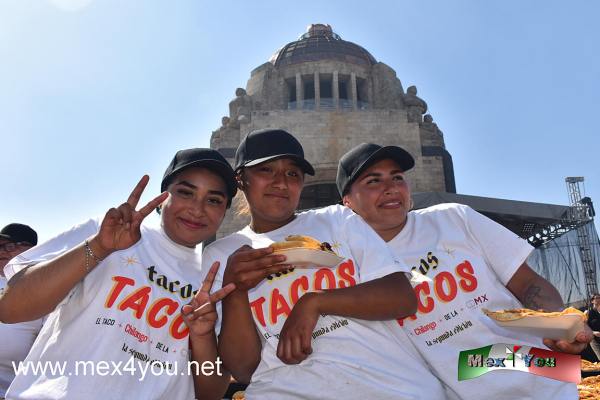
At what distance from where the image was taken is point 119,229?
2010 millimetres

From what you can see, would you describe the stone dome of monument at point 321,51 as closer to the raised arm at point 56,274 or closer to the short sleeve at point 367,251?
the short sleeve at point 367,251

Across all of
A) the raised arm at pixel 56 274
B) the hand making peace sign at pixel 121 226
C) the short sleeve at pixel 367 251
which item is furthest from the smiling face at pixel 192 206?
the short sleeve at pixel 367 251

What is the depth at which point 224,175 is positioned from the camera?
2.53 m

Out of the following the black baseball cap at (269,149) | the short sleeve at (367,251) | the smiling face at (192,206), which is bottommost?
the short sleeve at (367,251)

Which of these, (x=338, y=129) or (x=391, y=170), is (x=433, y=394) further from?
(x=338, y=129)

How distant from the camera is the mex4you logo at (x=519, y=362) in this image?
1.82 metres

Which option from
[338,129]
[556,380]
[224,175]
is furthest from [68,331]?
[338,129]

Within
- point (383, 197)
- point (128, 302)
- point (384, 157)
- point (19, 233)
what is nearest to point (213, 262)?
point (128, 302)

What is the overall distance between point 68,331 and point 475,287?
2.37 m

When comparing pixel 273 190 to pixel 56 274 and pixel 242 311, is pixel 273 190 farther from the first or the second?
pixel 56 274

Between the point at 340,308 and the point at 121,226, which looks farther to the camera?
the point at 121,226

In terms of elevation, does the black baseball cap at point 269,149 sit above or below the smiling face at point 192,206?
above

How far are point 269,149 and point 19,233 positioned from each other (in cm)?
369

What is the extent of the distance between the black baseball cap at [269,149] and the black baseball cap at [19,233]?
11.0 ft
